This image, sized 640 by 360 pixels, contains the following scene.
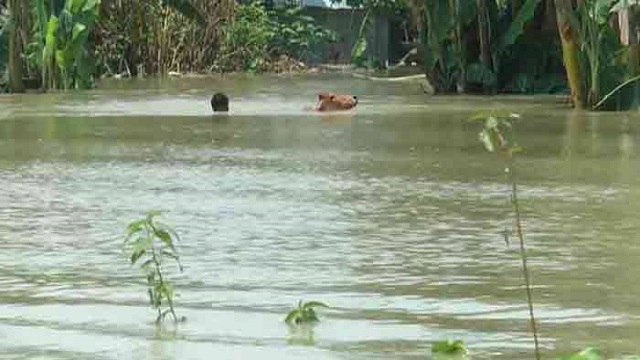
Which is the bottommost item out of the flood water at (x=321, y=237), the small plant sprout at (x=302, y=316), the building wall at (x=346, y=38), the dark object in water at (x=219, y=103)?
the building wall at (x=346, y=38)

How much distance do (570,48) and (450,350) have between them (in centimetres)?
1409

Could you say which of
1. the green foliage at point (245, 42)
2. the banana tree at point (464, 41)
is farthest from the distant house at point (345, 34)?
the banana tree at point (464, 41)

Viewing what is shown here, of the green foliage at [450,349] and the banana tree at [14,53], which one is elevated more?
the green foliage at [450,349]

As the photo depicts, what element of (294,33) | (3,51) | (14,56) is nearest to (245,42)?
(294,33)

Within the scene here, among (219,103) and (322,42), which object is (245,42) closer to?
(322,42)

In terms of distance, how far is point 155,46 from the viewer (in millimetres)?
34062

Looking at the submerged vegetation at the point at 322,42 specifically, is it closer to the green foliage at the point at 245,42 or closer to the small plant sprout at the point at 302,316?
the green foliage at the point at 245,42

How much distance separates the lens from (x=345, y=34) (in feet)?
133

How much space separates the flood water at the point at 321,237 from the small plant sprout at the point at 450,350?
148 millimetres

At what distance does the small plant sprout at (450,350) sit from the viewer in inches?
222

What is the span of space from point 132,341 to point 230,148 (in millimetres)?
8430

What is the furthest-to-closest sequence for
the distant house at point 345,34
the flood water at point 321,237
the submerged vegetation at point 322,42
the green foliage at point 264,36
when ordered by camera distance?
the distant house at point 345,34, the green foliage at point 264,36, the submerged vegetation at point 322,42, the flood water at point 321,237

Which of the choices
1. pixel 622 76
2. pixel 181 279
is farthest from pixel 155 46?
pixel 181 279

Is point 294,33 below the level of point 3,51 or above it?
below
